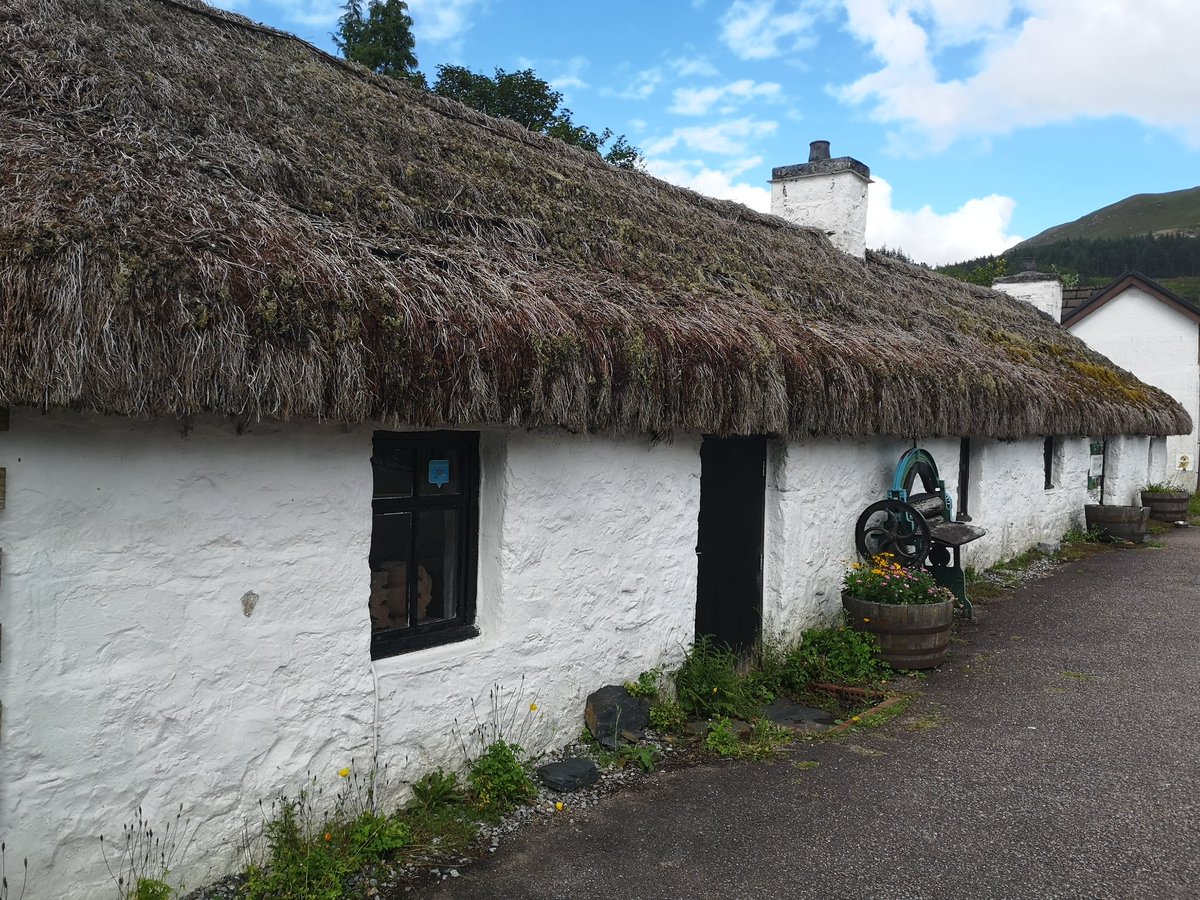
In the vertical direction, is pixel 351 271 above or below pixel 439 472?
above

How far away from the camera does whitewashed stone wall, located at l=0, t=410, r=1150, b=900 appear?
3.06 meters

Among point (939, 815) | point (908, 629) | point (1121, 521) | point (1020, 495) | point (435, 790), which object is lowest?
point (939, 815)

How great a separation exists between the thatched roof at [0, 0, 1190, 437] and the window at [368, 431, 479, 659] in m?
0.57

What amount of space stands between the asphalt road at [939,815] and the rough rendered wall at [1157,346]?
16.4 metres

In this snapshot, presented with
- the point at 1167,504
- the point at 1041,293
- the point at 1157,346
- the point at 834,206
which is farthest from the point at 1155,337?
the point at 834,206

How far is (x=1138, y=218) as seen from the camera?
130375 mm

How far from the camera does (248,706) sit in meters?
3.56

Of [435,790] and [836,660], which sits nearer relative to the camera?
[435,790]

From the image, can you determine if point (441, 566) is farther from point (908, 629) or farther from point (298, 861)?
point (908, 629)

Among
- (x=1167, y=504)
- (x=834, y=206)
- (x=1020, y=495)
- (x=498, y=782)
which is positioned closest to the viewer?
(x=498, y=782)

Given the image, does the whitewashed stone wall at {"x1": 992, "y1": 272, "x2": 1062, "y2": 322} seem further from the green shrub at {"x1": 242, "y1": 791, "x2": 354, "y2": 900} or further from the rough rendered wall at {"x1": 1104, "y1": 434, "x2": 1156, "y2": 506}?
the green shrub at {"x1": 242, "y1": 791, "x2": 354, "y2": 900}

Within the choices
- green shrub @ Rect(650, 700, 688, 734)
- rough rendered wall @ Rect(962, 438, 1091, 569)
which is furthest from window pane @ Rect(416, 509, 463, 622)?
rough rendered wall @ Rect(962, 438, 1091, 569)

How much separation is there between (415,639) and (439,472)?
2.82ft

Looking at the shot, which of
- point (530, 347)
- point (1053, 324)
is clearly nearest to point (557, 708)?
point (530, 347)
